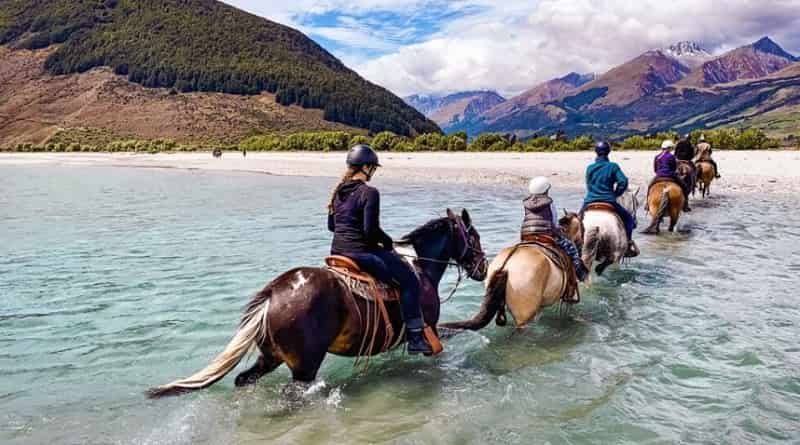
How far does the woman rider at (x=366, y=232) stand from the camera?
545 centimetres

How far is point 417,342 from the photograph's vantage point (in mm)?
5949

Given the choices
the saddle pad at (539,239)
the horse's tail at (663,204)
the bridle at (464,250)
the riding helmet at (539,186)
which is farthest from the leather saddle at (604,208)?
the horse's tail at (663,204)

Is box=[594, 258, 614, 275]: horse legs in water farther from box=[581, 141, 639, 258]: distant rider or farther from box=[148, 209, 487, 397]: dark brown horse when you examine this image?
box=[148, 209, 487, 397]: dark brown horse

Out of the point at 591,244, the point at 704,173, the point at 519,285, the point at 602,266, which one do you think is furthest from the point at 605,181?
the point at 704,173

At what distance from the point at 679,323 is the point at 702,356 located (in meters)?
1.31

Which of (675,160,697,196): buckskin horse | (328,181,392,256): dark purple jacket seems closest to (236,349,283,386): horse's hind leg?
(328,181,392,256): dark purple jacket

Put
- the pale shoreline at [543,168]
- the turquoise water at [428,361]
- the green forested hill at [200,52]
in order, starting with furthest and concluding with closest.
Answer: the green forested hill at [200,52] → the pale shoreline at [543,168] → the turquoise water at [428,361]

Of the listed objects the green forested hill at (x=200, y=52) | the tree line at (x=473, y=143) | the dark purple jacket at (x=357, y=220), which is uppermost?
the green forested hill at (x=200, y=52)

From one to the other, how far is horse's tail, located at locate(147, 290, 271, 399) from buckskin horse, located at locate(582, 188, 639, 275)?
6.36 meters

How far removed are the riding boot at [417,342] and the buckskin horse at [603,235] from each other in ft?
15.4

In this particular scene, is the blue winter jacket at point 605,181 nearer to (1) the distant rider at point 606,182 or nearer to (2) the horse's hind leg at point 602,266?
(1) the distant rider at point 606,182

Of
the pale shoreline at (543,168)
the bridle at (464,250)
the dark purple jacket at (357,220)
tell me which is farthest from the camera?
the pale shoreline at (543,168)

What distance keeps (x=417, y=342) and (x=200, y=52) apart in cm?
16572

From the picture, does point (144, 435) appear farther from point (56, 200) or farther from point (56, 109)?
point (56, 109)
